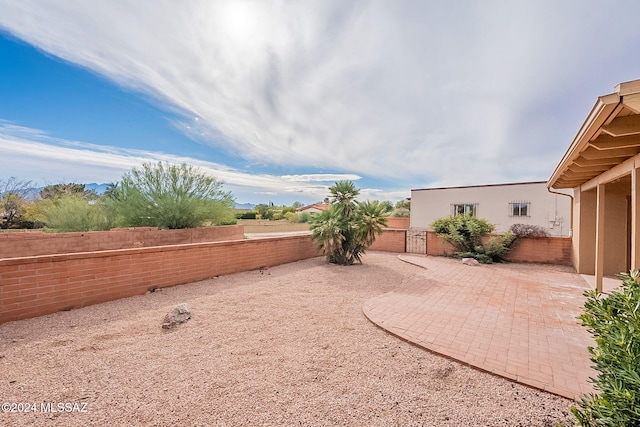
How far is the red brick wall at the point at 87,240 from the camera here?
27.8 ft

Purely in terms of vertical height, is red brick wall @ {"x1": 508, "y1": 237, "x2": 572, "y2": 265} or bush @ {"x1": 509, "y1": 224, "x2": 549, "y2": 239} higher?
bush @ {"x1": 509, "y1": 224, "x2": 549, "y2": 239}

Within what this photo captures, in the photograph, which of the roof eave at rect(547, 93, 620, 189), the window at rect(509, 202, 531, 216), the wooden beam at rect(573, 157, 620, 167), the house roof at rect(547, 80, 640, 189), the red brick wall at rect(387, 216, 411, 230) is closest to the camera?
the house roof at rect(547, 80, 640, 189)

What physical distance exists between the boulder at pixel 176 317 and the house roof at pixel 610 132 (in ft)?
19.1

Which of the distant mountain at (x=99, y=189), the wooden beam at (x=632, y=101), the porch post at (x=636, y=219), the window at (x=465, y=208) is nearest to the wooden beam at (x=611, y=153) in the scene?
the porch post at (x=636, y=219)

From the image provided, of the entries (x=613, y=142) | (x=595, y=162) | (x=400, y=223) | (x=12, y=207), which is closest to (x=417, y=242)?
(x=595, y=162)

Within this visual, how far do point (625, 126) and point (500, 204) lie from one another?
16524mm

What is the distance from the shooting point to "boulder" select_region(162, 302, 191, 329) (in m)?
3.97

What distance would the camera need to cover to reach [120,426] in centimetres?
207

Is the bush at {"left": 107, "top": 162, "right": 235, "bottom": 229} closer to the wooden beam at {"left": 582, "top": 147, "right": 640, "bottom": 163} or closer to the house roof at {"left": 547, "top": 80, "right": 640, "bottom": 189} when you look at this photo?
the house roof at {"left": 547, "top": 80, "right": 640, "bottom": 189}

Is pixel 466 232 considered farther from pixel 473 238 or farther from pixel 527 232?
pixel 527 232

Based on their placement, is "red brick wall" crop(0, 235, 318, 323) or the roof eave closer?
the roof eave

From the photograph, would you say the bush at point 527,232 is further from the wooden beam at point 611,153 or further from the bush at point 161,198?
the bush at point 161,198

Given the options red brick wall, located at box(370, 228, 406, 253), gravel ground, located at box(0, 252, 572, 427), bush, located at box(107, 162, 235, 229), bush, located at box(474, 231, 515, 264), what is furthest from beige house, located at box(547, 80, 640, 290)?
bush, located at box(107, 162, 235, 229)

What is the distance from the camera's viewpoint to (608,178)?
5398 mm
